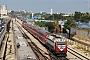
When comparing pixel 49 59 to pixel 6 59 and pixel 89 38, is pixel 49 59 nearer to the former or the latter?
pixel 6 59

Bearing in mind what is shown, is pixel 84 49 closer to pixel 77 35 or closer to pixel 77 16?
pixel 77 35

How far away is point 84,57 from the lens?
25891 millimetres

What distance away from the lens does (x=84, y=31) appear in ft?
149

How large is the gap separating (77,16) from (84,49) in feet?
234

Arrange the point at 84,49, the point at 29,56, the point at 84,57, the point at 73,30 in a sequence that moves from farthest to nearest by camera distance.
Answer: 1. the point at 73,30
2. the point at 84,49
3. the point at 84,57
4. the point at 29,56

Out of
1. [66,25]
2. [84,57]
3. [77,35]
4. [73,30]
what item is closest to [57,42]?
[84,57]

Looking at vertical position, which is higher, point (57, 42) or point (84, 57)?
point (57, 42)

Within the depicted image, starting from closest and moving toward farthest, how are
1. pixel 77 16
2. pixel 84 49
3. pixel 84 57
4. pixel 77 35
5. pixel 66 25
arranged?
1. pixel 84 57
2. pixel 84 49
3. pixel 77 35
4. pixel 66 25
5. pixel 77 16

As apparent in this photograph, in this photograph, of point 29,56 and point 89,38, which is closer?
point 29,56

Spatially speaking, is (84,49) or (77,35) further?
(77,35)

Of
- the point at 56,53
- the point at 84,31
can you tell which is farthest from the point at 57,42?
the point at 84,31

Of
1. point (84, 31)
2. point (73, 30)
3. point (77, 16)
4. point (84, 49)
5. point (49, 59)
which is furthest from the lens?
point (77, 16)

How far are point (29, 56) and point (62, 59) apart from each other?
324 inches

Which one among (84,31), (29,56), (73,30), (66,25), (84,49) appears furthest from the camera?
(66,25)
